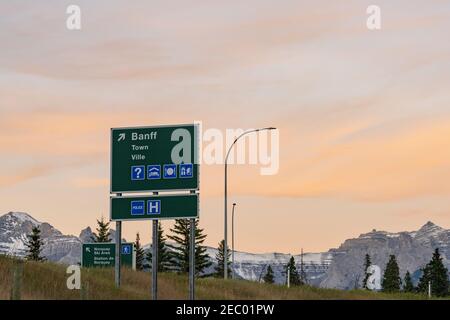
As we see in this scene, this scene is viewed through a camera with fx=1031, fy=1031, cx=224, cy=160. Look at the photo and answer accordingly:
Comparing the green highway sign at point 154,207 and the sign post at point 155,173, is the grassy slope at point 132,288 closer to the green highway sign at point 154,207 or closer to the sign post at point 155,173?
the sign post at point 155,173

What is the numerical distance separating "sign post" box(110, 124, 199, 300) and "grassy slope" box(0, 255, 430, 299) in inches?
116

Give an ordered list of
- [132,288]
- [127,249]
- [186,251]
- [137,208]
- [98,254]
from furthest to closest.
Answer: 1. [186,251]
2. [127,249]
3. [98,254]
4. [132,288]
5. [137,208]

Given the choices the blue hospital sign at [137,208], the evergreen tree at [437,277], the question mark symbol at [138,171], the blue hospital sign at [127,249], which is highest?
the question mark symbol at [138,171]

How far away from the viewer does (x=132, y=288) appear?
160 feet

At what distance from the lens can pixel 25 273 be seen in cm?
4081

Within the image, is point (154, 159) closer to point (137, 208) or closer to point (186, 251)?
point (137, 208)

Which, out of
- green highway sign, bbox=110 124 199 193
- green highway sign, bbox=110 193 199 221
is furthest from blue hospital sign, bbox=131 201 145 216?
green highway sign, bbox=110 124 199 193

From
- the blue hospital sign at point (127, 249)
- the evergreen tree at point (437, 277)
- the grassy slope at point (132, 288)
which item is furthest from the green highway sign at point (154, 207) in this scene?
the evergreen tree at point (437, 277)

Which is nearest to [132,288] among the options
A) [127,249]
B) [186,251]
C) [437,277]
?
[127,249]

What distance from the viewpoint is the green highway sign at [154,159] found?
43.1m

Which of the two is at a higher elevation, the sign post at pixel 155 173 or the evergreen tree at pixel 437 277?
the sign post at pixel 155 173

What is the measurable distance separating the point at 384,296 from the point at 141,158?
28.5m

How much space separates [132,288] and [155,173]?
7.65m

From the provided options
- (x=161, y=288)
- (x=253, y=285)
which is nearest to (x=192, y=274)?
(x=161, y=288)
